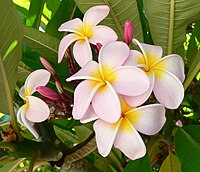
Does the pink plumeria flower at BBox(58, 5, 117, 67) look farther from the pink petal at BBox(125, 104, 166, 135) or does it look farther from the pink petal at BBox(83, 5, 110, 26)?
the pink petal at BBox(125, 104, 166, 135)

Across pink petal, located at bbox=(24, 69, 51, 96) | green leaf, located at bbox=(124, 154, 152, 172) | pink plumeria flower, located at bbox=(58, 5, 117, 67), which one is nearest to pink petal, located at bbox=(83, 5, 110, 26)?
pink plumeria flower, located at bbox=(58, 5, 117, 67)

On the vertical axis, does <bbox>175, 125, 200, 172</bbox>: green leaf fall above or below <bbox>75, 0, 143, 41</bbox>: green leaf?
below

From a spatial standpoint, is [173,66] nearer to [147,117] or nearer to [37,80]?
[147,117]

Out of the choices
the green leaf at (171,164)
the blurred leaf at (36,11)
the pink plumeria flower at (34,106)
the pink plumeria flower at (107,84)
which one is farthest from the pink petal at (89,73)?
the blurred leaf at (36,11)

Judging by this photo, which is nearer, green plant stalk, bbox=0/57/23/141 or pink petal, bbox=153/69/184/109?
pink petal, bbox=153/69/184/109

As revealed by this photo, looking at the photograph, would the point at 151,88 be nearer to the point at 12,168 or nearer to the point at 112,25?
the point at 112,25

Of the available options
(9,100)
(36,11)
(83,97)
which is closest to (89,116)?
(83,97)

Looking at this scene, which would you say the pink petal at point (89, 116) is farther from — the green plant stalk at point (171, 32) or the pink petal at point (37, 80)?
the green plant stalk at point (171, 32)
